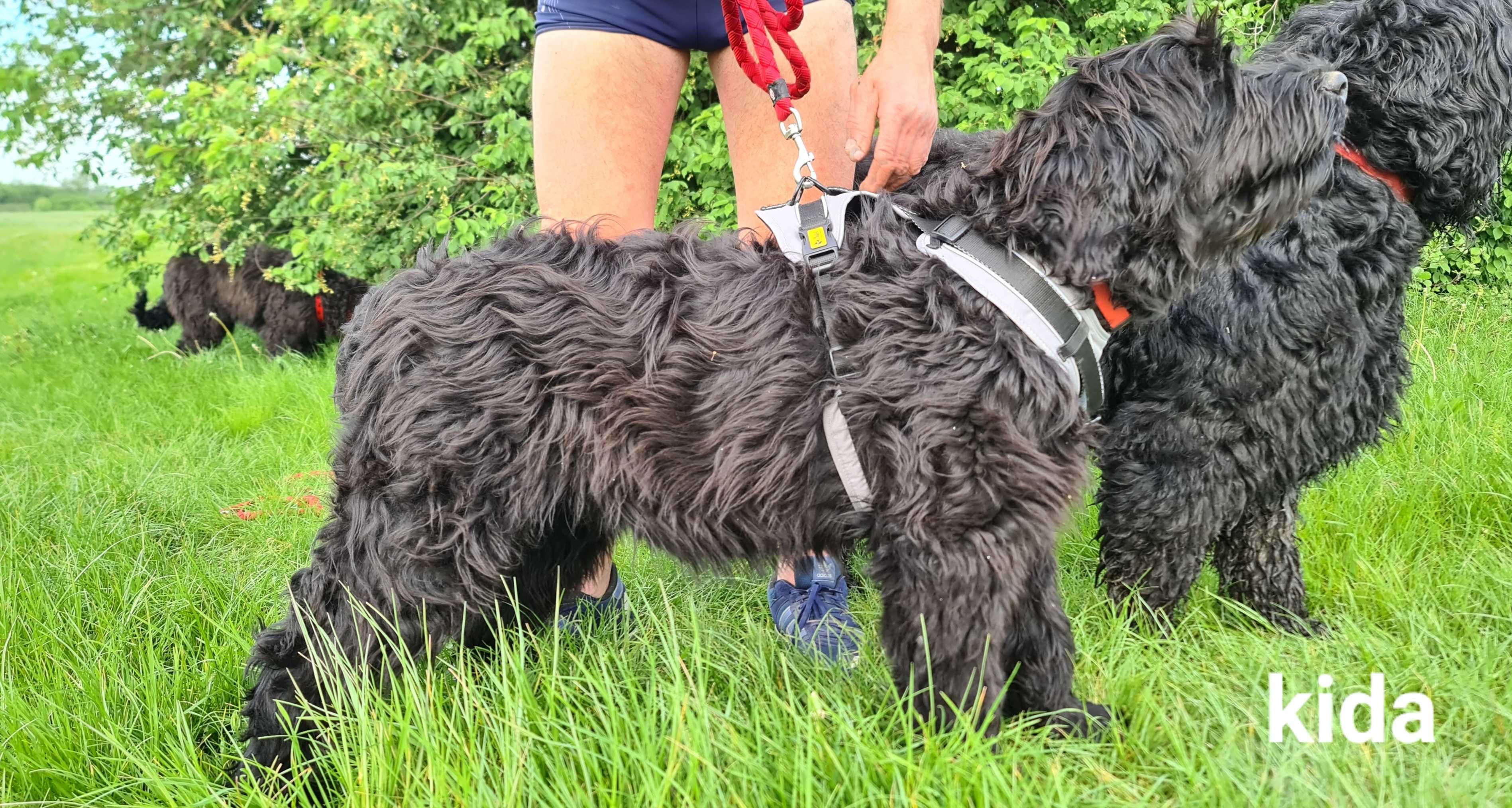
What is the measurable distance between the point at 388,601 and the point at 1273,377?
7.29 feet

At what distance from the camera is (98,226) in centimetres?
822

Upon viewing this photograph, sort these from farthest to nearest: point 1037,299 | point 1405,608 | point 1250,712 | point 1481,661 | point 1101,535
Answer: point 1101,535
point 1405,608
point 1481,661
point 1250,712
point 1037,299

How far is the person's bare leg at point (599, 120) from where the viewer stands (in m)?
2.62

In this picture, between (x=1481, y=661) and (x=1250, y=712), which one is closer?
(x=1250, y=712)

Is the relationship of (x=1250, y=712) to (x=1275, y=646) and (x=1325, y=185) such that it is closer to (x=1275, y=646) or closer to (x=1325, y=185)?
(x=1275, y=646)

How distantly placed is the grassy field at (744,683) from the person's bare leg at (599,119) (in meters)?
1.12

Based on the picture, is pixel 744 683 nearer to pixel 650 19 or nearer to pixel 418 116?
pixel 650 19

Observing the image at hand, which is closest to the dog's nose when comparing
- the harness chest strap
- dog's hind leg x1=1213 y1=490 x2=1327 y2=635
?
the harness chest strap

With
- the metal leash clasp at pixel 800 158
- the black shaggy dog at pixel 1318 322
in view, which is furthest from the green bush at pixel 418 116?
the metal leash clasp at pixel 800 158

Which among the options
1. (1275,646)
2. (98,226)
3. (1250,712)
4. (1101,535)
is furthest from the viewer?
(98,226)

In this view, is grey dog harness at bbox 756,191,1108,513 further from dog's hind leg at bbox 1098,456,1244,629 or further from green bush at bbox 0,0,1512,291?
green bush at bbox 0,0,1512,291

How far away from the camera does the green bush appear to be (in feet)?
17.9

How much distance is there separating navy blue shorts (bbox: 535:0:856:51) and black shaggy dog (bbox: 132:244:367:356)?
228 inches

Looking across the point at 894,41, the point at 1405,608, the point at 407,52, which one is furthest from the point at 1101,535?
the point at 407,52
